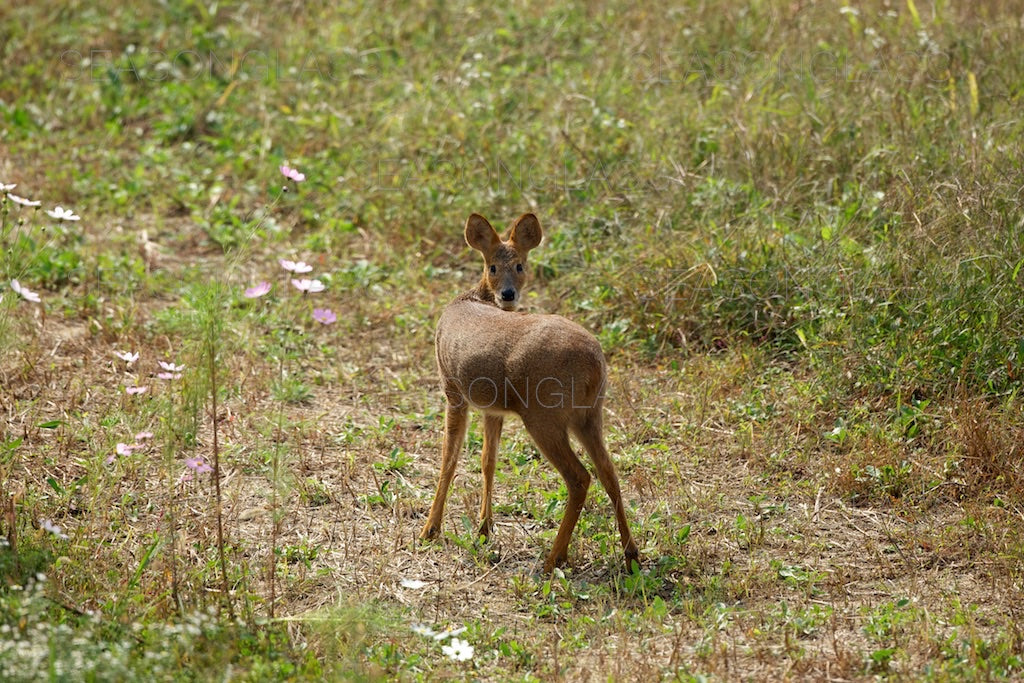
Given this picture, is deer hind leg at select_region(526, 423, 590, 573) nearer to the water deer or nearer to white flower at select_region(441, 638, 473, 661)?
the water deer

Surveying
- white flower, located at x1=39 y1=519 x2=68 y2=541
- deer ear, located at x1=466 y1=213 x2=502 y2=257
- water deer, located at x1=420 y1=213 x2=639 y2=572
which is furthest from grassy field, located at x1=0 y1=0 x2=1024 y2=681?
deer ear, located at x1=466 y1=213 x2=502 y2=257

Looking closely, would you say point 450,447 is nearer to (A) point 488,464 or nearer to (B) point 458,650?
(A) point 488,464

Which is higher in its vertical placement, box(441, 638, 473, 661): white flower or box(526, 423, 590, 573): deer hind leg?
box(526, 423, 590, 573): deer hind leg

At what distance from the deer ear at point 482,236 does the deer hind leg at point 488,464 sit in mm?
1060

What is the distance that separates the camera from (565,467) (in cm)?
549

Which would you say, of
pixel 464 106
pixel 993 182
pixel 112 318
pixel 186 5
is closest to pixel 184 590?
pixel 112 318

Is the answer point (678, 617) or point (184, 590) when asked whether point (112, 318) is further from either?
point (678, 617)

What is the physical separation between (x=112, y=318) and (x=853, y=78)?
221 inches

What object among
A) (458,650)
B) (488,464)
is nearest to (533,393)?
(488,464)

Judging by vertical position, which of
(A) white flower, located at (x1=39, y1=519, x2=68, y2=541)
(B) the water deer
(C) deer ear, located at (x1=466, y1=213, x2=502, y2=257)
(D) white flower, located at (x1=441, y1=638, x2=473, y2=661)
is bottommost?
(D) white flower, located at (x1=441, y1=638, x2=473, y2=661)

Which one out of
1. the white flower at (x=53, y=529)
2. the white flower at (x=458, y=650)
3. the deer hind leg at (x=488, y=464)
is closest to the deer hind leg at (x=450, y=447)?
the deer hind leg at (x=488, y=464)

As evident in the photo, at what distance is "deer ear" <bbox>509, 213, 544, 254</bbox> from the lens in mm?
6648

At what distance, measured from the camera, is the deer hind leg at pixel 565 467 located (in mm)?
5461

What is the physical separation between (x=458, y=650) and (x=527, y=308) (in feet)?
12.3
